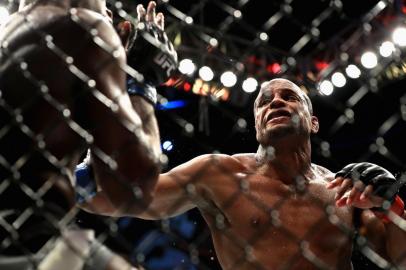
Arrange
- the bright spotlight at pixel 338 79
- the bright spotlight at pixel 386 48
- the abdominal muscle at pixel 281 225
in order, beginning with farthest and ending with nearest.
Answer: the bright spotlight at pixel 338 79 < the bright spotlight at pixel 386 48 < the abdominal muscle at pixel 281 225

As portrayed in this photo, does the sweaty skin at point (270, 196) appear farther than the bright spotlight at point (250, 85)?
No

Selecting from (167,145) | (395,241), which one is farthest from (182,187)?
(167,145)

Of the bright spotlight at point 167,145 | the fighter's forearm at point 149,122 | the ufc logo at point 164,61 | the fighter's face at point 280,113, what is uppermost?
the ufc logo at point 164,61

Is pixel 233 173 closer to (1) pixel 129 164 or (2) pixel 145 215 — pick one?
(2) pixel 145 215

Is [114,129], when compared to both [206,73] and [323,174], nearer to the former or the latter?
[323,174]

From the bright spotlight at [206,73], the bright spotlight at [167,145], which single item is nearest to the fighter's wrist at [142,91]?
the bright spotlight at [206,73]

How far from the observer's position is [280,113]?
2.33 meters

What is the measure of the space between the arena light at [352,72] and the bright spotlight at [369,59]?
7cm

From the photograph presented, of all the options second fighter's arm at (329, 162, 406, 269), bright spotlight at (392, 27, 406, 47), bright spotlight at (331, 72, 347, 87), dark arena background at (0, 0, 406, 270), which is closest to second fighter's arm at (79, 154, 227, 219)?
second fighter's arm at (329, 162, 406, 269)

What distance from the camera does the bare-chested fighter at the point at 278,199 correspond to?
2.00 meters

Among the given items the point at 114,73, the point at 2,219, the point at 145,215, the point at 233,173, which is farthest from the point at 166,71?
the point at 233,173

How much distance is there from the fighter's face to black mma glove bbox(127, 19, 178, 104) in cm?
94

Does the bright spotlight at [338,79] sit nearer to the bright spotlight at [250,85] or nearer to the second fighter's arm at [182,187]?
the bright spotlight at [250,85]

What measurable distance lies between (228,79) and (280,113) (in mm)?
1918
